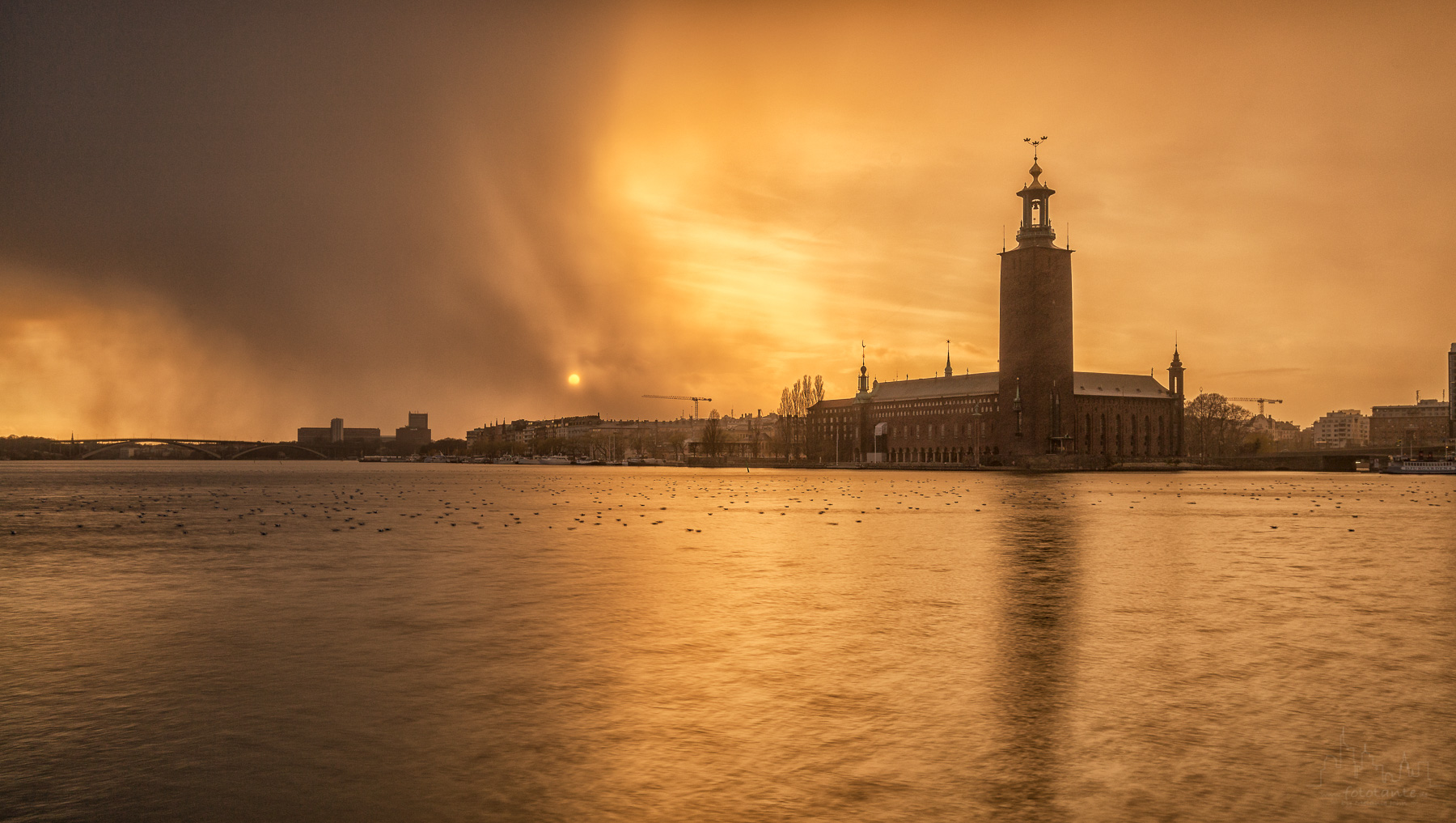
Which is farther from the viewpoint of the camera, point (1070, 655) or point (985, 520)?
point (985, 520)

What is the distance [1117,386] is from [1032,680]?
556 ft

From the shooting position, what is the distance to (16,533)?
32.9m

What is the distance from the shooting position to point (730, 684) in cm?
1102

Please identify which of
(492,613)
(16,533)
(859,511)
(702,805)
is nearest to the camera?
(702,805)

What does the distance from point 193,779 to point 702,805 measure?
4.05 metres

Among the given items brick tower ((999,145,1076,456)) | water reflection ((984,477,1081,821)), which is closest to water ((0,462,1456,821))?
water reflection ((984,477,1081,821))

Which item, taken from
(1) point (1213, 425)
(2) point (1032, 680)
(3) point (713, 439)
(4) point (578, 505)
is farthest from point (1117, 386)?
(2) point (1032, 680)

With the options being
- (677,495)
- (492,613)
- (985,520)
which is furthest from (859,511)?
(492,613)

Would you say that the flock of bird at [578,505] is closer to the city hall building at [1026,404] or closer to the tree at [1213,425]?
the city hall building at [1026,404]

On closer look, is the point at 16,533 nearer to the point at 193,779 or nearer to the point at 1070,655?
the point at 193,779

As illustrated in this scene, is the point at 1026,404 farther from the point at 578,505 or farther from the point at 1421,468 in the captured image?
the point at 578,505

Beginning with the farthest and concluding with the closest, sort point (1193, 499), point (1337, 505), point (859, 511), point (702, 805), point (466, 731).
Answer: point (1193, 499)
point (1337, 505)
point (859, 511)
point (466, 731)
point (702, 805)

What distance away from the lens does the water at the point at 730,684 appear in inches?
293

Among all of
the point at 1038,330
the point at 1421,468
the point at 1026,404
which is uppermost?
the point at 1038,330
